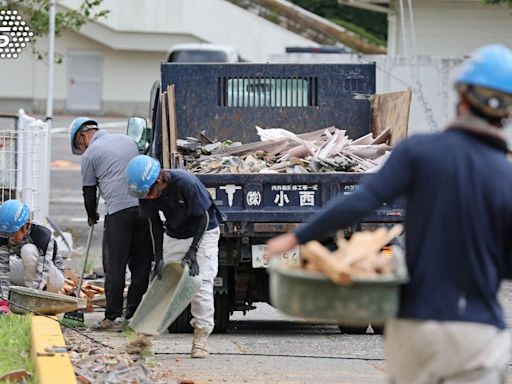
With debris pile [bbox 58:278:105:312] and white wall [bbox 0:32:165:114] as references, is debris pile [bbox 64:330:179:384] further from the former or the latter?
white wall [bbox 0:32:165:114]

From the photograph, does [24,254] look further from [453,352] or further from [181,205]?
[453,352]

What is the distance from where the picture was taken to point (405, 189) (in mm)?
5125

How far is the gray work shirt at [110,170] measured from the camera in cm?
1185

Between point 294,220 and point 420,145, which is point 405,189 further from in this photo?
point 294,220

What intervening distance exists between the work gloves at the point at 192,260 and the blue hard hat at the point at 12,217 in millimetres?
1970

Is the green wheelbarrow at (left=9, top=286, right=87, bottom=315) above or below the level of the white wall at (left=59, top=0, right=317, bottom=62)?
below

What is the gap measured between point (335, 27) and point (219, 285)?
89.6 feet

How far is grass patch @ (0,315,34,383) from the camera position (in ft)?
28.6

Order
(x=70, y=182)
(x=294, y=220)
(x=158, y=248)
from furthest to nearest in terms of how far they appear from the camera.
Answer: (x=70, y=182)
(x=294, y=220)
(x=158, y=248)

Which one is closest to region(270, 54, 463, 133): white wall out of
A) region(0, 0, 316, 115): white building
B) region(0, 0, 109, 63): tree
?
region(0, 0, 109, 63): tree

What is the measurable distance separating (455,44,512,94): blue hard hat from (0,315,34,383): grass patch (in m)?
4.16

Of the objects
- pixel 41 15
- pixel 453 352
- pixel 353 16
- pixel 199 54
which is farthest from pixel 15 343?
pixel 353 16

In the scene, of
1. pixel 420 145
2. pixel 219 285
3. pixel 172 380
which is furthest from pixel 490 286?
pixel 219 285

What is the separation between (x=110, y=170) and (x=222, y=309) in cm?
162
